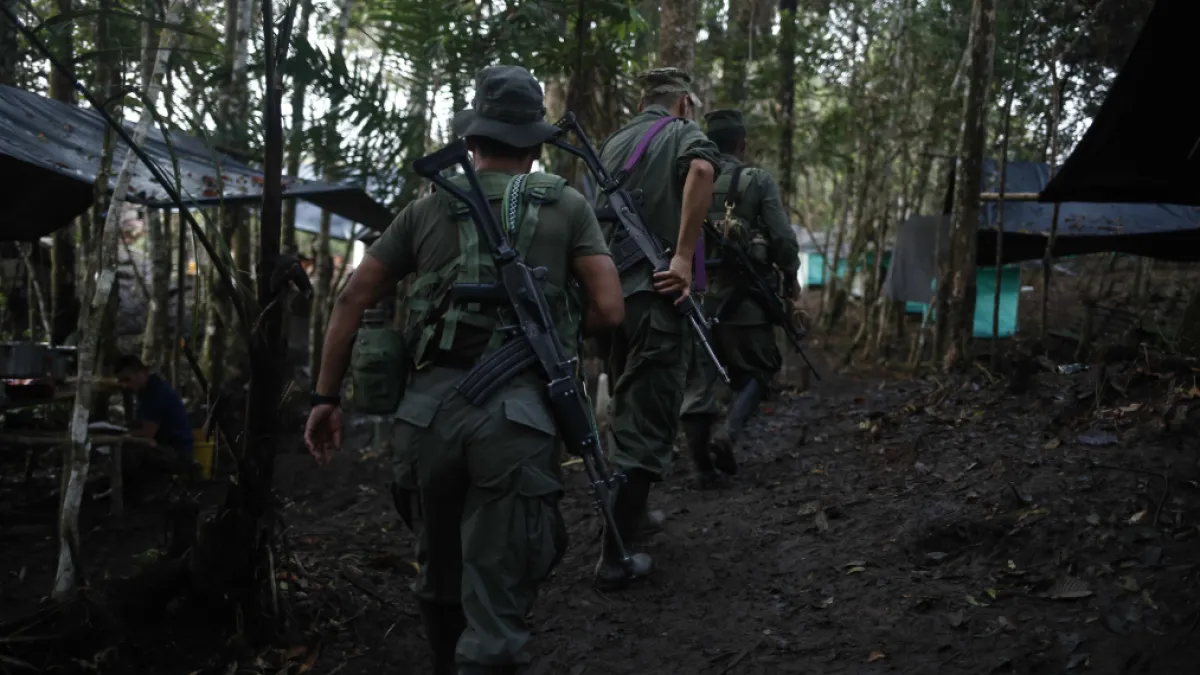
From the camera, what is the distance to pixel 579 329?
3170mm

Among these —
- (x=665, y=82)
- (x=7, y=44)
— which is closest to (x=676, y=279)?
(x=665, y=82)

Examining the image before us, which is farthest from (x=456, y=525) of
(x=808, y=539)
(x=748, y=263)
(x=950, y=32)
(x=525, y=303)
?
(x=950, y=32)

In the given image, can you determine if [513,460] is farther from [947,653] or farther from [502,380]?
[947,653]

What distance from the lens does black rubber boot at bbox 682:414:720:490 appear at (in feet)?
18.1

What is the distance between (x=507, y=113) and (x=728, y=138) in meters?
2.95

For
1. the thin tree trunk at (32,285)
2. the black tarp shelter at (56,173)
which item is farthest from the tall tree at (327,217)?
the thin tree trunk at (32,285)

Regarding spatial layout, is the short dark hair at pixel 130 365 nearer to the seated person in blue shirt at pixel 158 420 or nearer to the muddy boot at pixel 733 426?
the seated person in blue shirt at pixel 158 420

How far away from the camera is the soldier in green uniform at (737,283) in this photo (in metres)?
5.62

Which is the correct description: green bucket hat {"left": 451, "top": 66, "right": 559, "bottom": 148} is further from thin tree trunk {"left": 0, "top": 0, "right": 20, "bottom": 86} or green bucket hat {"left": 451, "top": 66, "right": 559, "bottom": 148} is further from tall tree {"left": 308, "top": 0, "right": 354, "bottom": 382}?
tall tree {"left": 308, "top": 0, "right": 354, "bottom": 382}

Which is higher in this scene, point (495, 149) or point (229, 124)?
point (229, 124)

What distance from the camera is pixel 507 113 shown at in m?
3.04

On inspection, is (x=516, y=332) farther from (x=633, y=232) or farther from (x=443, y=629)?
(x=633, y=232)

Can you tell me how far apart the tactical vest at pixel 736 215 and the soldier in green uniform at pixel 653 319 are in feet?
3.81

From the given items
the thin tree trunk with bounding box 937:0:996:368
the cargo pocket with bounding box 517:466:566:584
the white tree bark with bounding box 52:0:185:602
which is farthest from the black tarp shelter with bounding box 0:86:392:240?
the thin tree trunk with bounding box 937:0:996:368
